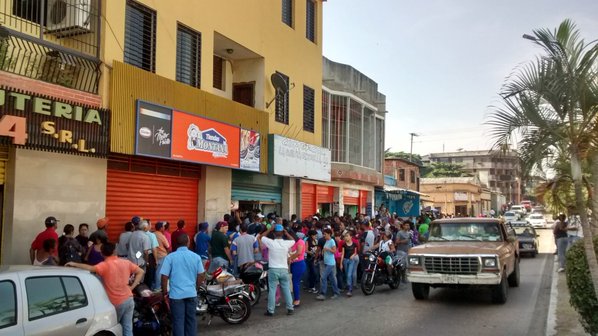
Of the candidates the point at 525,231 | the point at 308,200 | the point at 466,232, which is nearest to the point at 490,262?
the point at 466,232

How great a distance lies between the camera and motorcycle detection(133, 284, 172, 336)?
7.31 meters

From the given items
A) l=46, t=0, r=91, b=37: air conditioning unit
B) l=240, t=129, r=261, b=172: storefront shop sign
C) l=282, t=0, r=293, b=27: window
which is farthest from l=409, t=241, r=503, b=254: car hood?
l=282, t=0, r=293, b=27: window

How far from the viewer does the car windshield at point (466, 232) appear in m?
12.0

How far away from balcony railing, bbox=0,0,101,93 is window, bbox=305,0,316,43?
12.3 meters

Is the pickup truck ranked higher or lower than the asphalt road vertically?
higher

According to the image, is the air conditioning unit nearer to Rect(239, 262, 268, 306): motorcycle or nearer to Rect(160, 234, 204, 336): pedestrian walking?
Rect(239, 262, 268, 306): motorcycle

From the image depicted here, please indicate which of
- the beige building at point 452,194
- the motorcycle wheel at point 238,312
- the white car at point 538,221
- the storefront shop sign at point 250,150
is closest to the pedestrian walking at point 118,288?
the motorcycle wheel at point 238,312

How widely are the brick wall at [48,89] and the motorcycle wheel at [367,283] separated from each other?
7143 millimetres

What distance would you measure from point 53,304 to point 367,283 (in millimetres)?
8240

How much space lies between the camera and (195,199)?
15.3 meters

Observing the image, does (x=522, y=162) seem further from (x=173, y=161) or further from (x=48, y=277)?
(x=173, y=161)

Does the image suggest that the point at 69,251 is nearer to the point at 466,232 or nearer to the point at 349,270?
the point at 349,270

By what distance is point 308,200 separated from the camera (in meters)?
22.9

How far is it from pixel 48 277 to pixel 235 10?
1291cm
